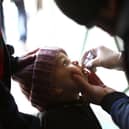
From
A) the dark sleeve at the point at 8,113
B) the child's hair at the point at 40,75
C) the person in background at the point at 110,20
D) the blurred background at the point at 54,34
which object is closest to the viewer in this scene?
the person in background at the point at 110,20

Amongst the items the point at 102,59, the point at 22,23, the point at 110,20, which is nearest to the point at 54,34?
the point at 22,23

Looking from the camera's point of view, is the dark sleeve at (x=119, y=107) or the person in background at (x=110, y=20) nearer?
the person in background at (x=110, y=20)

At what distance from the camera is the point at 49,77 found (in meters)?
0.94

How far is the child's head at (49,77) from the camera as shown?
94cm

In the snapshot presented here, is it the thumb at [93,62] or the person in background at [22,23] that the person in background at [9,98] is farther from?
the person in background at [22,23]

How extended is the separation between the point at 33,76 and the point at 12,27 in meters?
0.75

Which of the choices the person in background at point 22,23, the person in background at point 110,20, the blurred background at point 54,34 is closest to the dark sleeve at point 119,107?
the person in background at point 110,20

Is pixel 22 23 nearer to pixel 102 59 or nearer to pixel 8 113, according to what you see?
pixel 102 59

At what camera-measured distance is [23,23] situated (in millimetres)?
1589

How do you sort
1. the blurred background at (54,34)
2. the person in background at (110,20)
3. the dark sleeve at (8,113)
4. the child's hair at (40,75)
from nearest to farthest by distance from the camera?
1. the person in background at (110,20)
2. the dark sleeve at (8,113)
3. the child's hair at (40,75)
4. the blurred background at (54,34)

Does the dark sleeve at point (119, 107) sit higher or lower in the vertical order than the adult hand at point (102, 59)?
lower

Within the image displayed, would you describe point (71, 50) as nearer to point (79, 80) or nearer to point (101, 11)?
point (79, 80)

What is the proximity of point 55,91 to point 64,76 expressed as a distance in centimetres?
5

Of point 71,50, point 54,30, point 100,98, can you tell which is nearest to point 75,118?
point 100,98
